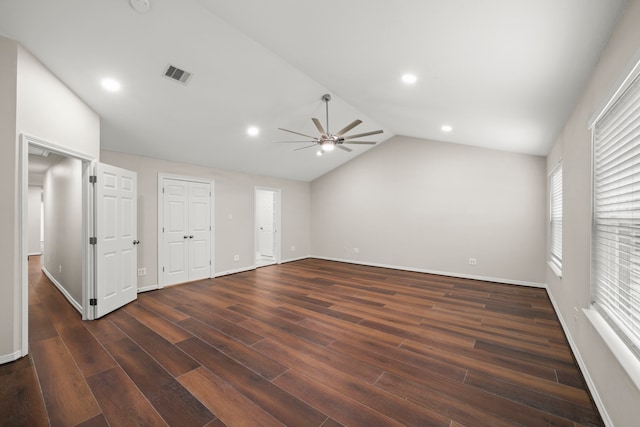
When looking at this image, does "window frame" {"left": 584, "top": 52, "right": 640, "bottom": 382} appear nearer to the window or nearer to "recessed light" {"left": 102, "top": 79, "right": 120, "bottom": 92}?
the window

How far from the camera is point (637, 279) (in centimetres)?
146

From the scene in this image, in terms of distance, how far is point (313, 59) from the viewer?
3012 millimetres

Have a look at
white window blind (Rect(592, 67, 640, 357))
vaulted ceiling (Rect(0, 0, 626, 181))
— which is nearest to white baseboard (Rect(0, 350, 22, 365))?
vaulted ceiling (Rect(0, 0, 626, 181))

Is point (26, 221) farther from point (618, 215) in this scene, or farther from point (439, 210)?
point (439, 210)

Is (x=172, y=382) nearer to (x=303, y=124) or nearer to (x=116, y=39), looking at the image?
(x=116, y=39)

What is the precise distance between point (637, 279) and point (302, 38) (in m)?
3.03

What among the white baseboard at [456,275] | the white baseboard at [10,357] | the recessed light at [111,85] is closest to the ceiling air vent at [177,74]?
the recessed light at [111,85]

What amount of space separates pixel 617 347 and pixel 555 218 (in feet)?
11.0

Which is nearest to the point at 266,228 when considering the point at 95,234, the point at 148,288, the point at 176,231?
the point at 176,231

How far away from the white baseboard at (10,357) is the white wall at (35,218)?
894 cm

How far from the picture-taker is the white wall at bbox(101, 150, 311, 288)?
184 inches

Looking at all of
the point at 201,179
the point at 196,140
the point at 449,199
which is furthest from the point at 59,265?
the point at 449,199

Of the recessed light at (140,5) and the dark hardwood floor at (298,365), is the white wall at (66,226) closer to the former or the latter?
the dark hardwood floor at (298,365)

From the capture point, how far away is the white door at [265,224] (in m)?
8.12
